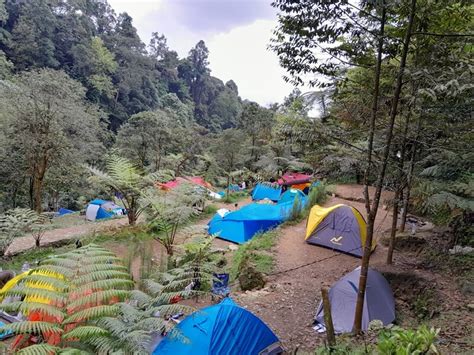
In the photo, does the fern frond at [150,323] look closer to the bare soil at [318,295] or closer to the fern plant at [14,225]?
the bare soil at [318,295]

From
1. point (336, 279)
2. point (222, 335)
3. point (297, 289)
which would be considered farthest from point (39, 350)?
point (336, 279)

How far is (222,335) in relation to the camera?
382 centimetres

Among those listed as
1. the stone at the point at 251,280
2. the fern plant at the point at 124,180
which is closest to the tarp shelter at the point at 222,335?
the stone at the point at 251,280

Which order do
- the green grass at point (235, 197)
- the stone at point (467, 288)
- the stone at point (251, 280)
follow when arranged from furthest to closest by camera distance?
the green grass at point (235, 197), the stone at point (251, 280), the stone at point (467, 288)

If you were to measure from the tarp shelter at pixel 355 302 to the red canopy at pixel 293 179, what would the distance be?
1283 cm

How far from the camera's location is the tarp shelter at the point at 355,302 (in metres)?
4.88

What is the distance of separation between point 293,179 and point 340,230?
11831 mm

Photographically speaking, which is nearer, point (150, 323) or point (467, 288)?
point (150, 323)

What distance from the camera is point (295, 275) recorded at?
6820 millimetres

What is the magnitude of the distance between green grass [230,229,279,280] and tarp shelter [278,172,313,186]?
975cm

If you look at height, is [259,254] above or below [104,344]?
below

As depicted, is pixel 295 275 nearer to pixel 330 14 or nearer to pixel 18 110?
pixel 330 14

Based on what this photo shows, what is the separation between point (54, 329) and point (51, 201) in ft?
70.0

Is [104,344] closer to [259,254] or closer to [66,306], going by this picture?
[66,306]
